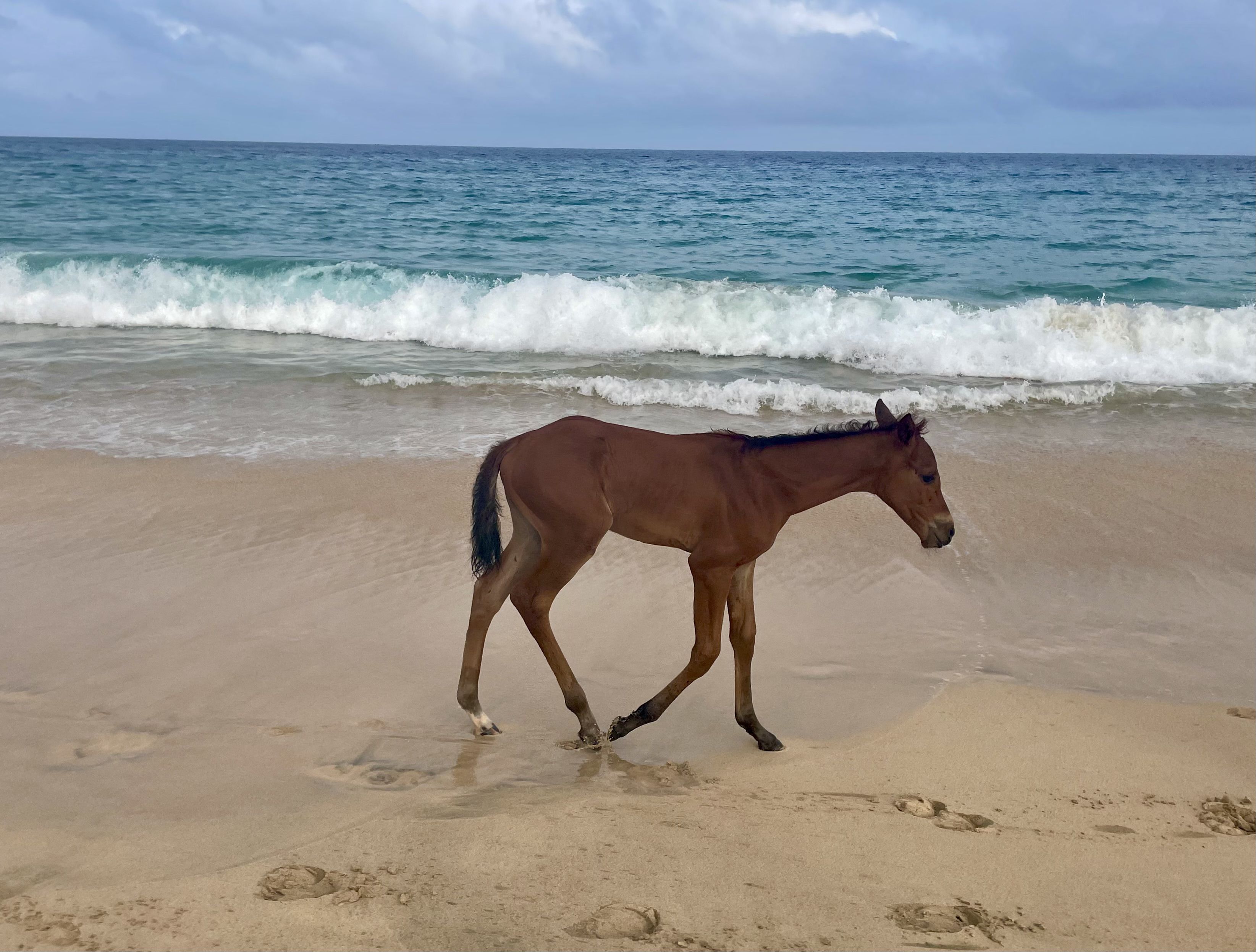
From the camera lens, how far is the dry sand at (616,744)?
2.64 meters

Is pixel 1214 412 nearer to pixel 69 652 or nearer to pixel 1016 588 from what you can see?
pixel 1016 588

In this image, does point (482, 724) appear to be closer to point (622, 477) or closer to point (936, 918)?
point (622, 477)

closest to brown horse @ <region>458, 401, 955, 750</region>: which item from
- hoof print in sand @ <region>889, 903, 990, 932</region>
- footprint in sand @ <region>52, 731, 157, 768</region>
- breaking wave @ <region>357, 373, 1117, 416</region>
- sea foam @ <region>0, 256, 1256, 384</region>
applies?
hoof print in sand @ <region>889, 903, 990, 932</region>

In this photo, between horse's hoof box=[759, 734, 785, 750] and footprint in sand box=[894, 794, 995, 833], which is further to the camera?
horse's hoof box=[759, 734, 785, 750]

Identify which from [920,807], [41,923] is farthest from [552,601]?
[41,923]

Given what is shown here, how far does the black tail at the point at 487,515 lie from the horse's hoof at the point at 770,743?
1217mm

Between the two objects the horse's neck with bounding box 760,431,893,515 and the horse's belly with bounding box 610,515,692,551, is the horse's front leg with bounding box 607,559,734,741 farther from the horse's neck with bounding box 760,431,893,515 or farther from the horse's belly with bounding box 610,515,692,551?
the horse's neck with bounding box 760,431,893,515

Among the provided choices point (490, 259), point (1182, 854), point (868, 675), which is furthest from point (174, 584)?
point (490, 259)

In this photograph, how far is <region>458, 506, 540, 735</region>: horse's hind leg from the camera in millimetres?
3902

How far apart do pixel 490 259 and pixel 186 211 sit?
1104 centimetres

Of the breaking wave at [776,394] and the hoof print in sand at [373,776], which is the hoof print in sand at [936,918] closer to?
the hoof print in sand at [373,776]

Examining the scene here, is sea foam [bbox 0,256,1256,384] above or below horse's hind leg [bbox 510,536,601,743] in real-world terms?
above

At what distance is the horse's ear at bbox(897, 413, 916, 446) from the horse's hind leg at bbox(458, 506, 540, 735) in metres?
1.45

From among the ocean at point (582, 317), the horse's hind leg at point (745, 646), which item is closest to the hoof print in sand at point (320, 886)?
the horse's hind leg at point (745, 646)
